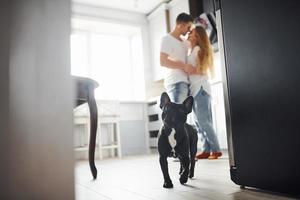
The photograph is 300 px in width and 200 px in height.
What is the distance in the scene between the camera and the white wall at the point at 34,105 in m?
0.50

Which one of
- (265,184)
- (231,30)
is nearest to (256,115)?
(265,184)

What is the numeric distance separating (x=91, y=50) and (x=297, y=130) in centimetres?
404

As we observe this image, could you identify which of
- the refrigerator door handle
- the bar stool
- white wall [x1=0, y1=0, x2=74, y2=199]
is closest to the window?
the bar stool

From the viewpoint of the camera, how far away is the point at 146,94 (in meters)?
4.58

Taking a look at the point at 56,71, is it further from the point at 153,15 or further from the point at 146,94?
the point at 153,15

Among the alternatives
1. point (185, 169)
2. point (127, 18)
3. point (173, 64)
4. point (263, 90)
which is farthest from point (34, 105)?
point (127, 18)

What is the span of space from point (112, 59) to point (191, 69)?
277 cm

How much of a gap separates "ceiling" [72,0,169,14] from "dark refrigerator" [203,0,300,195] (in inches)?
137

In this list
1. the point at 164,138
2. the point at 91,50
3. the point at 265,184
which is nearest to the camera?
the point at 265,184

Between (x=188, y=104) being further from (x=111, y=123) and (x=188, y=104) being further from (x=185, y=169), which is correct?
(x=111, y=123)

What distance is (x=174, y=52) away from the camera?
2.10 m

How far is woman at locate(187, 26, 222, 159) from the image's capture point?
91.0 inches

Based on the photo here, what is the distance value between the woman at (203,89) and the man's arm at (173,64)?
0.39 feet

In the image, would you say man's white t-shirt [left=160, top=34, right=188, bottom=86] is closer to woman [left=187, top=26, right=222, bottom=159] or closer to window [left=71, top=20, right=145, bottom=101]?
woman [left=187, top=26, right=222, bottom=159]
